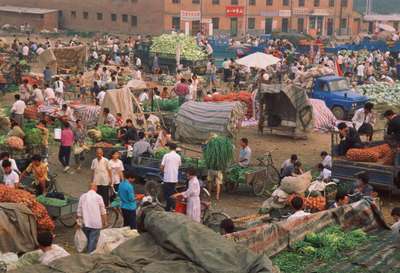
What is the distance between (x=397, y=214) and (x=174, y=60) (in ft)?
91.0

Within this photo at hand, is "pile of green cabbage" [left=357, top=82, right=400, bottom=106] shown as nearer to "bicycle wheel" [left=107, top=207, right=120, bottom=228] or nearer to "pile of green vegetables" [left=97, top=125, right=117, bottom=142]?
"pile of green vegetables" [left=97, top=125, right=117, bottom=142]

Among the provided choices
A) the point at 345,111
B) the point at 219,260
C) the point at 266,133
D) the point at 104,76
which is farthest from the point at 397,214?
the point at 104,76

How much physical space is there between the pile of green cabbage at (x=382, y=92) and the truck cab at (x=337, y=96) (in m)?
3.18

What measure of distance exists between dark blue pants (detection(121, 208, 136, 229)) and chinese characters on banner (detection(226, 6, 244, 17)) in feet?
180

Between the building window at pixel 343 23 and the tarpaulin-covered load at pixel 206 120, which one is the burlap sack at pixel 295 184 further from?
the building window at pixel 343 23

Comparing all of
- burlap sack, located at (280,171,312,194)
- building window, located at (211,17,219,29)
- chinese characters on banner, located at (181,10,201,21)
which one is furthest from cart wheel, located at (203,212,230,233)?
building window, located at (211,17,219,29)

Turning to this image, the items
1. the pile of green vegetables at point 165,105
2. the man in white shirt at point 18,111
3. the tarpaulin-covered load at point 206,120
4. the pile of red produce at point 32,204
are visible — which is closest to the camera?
the pile of red produce at point 32,204

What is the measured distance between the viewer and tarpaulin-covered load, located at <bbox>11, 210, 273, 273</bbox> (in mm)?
9391

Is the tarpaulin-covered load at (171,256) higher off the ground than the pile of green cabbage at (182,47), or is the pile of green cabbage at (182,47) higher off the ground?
the pile of green cabbage at (182,47)

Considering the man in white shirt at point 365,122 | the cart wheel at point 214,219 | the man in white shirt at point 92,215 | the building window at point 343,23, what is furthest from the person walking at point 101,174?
the building window at point 343,23

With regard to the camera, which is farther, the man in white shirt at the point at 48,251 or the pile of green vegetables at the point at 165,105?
the pile of green vegetables at the point at 165,105

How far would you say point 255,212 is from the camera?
17016 mm

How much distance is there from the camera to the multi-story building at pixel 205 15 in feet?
212

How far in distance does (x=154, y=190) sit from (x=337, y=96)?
13180 mm
